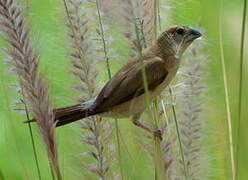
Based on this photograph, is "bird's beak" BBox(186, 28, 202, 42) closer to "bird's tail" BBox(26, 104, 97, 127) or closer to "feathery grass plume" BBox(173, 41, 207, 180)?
"feathery grass plume" BBox(173, 41, 207, 180)

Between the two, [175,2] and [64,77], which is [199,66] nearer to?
[175,2]

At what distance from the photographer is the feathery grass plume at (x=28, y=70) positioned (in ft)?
3.52

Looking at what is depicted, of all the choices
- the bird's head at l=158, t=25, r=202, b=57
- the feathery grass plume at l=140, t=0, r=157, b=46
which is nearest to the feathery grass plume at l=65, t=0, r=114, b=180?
the feathery grass plume at l=140, t=0, r=157, b=46

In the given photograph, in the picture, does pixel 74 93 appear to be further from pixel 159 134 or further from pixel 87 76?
pixel 159 134

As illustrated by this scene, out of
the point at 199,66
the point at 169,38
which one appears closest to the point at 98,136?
the point at 199,66

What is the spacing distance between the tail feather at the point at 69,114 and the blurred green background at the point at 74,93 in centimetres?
3

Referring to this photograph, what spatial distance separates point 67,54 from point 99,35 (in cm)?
10

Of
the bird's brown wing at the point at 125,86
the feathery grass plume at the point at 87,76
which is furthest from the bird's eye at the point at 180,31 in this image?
the feathery grass plume at the point at 87,76

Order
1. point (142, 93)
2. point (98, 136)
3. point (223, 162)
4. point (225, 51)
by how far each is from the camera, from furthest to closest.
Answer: point (225, 51) → point (142, 93) → point (223, 162) → point (98, 136)

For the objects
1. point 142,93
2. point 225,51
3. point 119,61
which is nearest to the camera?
point 119,61

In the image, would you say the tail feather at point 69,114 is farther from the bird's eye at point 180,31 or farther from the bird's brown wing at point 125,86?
the bird's eye at point 180,31

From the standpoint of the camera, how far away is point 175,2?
144 centimetres

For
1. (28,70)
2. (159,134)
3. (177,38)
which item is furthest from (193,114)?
(28,70)

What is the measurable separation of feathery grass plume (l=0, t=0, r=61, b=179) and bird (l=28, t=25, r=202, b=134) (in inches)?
12.1
